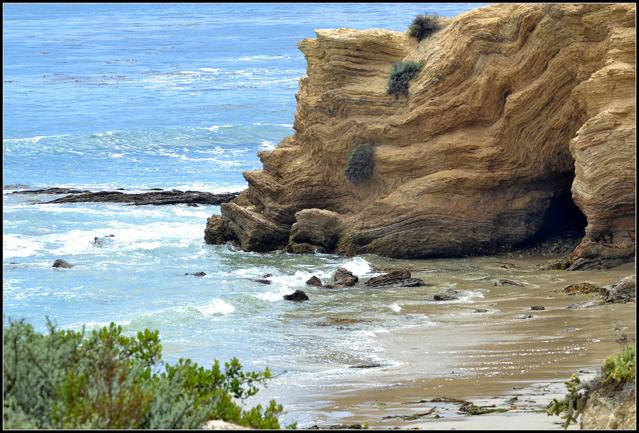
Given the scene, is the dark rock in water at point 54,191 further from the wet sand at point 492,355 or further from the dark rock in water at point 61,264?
the wet sand at point 492,355

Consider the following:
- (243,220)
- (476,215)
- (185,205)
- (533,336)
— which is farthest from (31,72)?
(533,336)

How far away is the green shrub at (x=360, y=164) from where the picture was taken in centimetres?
2991

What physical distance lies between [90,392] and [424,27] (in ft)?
77.7

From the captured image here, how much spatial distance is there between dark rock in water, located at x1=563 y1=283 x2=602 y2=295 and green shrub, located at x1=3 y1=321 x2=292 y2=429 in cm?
1467

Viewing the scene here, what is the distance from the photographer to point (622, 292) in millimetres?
22000

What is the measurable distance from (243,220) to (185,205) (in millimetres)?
8479

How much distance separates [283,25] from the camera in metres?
129

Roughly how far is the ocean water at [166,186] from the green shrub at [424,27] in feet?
20.3

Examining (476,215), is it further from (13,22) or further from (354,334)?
(13,22)

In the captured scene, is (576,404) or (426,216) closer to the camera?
(576,404)

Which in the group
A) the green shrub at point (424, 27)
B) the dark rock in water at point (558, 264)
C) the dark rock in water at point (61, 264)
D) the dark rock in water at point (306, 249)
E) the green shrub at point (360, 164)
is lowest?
the dark rock in water at point (61, 264)

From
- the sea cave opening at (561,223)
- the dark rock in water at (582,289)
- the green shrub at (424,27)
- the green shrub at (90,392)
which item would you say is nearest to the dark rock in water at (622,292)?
the dark rock in water at (582,289)

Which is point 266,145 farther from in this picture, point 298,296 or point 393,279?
point 298,296

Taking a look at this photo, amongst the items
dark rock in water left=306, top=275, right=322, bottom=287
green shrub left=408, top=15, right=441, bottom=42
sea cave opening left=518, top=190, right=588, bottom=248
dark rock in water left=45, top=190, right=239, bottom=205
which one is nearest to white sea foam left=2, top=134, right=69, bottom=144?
dark rock in water left=45, top=190, right=239, bottom=205
